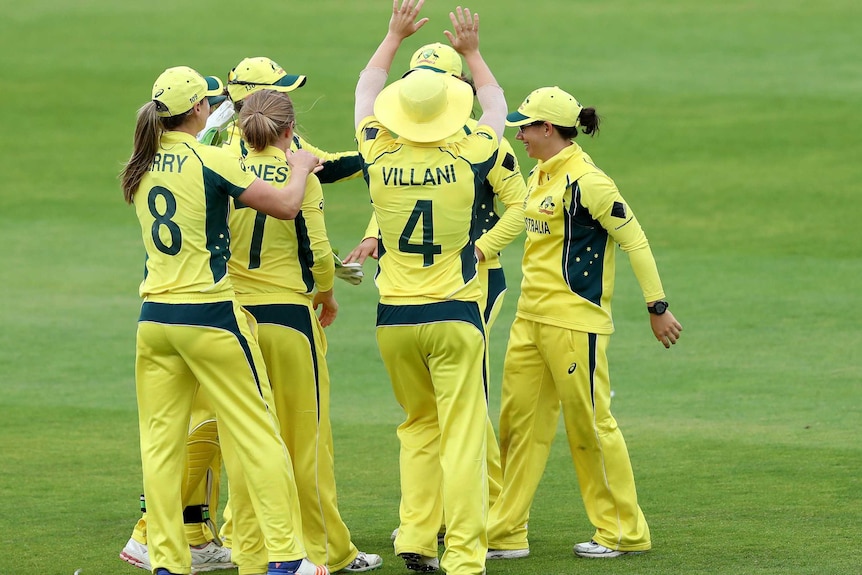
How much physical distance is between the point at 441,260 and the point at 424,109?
2.08 ft

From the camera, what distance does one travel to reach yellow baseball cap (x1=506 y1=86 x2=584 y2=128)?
6.43 meters

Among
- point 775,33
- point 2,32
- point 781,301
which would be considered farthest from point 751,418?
point 2,32

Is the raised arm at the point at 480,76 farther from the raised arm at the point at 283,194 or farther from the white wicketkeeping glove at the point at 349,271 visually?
the white wicketkeeping glove at the point at 349,271

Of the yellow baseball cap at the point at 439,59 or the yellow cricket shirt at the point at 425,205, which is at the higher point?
the yellow baseball cap at the point at 439,59

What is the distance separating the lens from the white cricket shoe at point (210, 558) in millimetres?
6449

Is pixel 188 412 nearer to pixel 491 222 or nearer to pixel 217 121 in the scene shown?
pixel 217 121

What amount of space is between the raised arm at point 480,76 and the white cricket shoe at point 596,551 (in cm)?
194

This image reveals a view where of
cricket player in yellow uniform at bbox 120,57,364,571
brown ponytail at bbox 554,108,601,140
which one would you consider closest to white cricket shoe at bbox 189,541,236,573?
cricket player in yellow uniform at bbox 120,57,364,571

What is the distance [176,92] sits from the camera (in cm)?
558

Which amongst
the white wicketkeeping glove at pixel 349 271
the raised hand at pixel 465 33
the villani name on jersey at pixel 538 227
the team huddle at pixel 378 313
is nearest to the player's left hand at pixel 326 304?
the team huddle at pixel 378 313

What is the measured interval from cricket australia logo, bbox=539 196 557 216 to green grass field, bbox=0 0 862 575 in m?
1.59

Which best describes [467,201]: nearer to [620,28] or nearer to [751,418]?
[751,418]

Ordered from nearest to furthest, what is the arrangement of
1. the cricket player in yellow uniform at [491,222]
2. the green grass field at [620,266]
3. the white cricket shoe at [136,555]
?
the white cricket shoe at [136,555], the cricket player in yellow uniform at [491,222], the green grass field at [620,266]

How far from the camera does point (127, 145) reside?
70.7 ft
